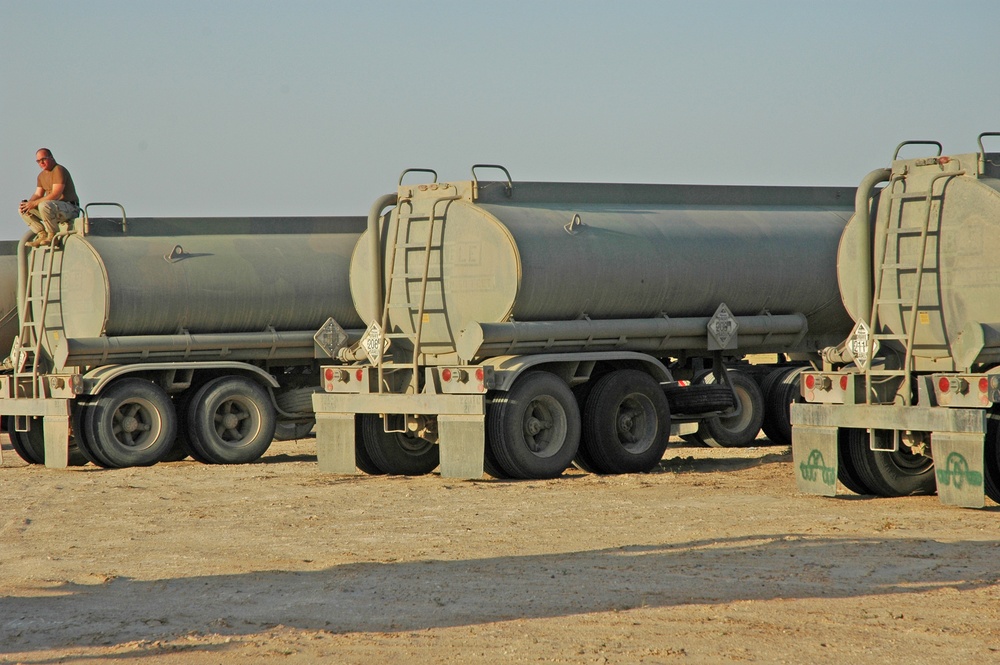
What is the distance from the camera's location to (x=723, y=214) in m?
17.0

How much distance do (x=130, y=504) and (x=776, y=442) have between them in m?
8.95

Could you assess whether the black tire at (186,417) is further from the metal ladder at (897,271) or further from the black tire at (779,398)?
the metal ladder at (897,271)

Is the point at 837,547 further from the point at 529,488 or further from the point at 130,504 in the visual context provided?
the point at 130,504

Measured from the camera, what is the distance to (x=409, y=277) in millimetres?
15539

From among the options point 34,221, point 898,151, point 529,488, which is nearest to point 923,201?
point 898,151

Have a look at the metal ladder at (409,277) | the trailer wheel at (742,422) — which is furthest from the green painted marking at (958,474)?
the trailer wheel at (742,422)

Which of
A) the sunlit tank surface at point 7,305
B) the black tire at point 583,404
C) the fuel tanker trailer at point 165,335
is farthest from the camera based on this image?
the sunlit tank surface at point 7,305

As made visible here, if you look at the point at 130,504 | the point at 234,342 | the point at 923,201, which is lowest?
the point at 130,504

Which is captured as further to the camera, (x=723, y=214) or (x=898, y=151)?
(x=723, y=214)

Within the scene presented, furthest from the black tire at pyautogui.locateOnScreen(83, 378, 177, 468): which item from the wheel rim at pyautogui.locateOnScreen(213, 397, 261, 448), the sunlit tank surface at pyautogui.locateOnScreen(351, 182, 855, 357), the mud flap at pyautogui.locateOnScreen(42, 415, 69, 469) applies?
the sunlit tank surface at pyautogui.locateOnScreen(351, 182, 855, 357)

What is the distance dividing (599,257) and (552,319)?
812 mm

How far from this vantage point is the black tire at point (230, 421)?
18516 mm

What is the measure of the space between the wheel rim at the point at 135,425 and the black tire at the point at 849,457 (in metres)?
8.81

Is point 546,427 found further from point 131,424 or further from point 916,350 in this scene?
point 131,424
